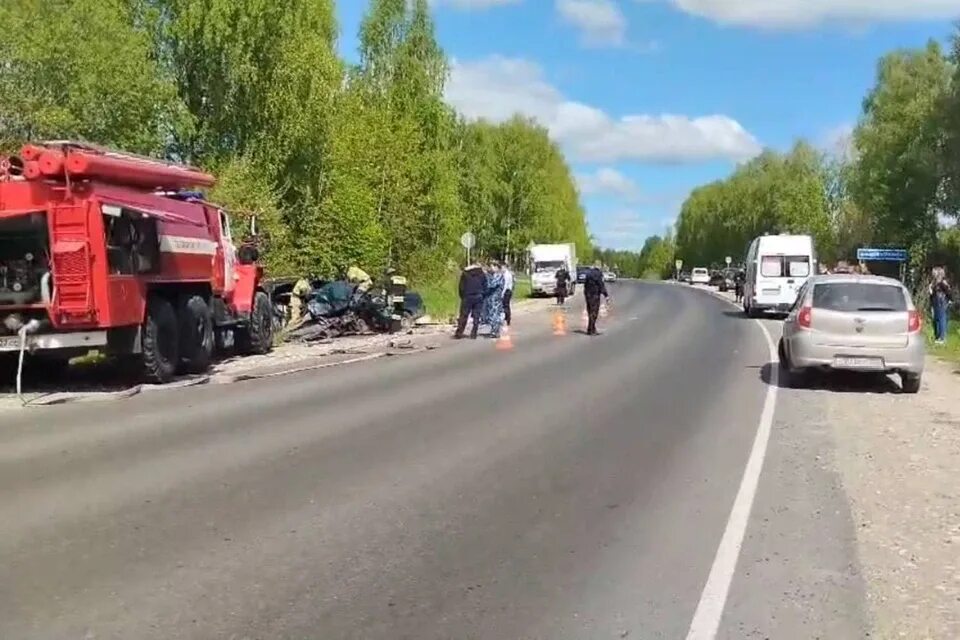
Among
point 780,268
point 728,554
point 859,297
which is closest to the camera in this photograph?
point 728,554

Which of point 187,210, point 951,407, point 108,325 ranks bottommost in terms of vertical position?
point 951,407

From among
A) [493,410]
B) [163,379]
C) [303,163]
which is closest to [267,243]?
[303,163]

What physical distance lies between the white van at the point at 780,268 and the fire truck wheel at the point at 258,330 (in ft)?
67.0

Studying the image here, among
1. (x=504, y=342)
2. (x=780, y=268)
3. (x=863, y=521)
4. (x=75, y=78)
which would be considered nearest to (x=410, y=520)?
(x=863, y=521)

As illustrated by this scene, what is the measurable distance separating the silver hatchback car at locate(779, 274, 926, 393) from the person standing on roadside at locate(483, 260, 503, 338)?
12137 millimetres

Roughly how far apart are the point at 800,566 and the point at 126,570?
3.75 meters

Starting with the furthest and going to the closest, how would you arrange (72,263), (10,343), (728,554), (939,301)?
1. (939,301)
2. (10,343)
3. (72,263)
4. (728,554)

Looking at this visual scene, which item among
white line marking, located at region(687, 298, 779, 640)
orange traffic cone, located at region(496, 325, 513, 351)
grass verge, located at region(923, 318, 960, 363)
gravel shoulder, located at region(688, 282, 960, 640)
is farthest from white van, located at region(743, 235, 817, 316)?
white line marking, located at region(687, 298, 779, 640)

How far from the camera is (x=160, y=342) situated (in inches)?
643

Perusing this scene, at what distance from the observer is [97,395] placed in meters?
14.7

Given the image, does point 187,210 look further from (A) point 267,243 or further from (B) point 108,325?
(A) point 267,243

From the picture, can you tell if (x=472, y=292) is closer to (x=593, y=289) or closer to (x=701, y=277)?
(x=593, y=289)

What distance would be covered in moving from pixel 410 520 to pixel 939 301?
67.9 feet

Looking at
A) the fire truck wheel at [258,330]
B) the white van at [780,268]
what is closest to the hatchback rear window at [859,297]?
the fire truck wheel at [258,330]
